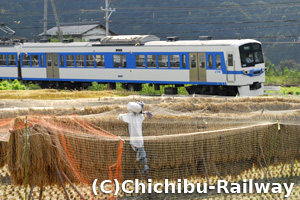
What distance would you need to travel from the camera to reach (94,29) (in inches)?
2224

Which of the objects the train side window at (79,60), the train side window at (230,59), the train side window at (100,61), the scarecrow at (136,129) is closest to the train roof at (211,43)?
the train side window at (230,59)

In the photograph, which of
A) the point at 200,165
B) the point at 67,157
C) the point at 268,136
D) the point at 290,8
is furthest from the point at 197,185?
the point at 290,8

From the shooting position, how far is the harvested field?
8.08 metres

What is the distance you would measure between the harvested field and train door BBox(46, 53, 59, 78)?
19074 mm

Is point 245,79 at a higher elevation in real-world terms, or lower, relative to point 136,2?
lower

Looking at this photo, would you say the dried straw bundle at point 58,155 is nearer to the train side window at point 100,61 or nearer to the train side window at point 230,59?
the train side window at point 230,59

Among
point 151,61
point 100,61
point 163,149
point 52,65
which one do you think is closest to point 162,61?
point 151,61

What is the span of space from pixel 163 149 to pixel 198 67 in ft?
50.6

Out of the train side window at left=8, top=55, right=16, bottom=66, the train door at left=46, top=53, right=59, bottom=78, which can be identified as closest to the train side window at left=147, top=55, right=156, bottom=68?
the train door at left=46, top=53, right=59, bottom=78

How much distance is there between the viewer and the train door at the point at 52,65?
2919 centimetres

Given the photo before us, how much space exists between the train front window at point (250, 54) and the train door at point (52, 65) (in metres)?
10.5

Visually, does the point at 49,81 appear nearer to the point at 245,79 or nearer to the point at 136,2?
the point at 245,79

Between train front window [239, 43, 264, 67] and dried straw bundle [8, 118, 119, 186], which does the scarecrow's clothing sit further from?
train front window [239, 43, 264, 67]

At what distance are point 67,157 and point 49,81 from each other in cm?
2250
